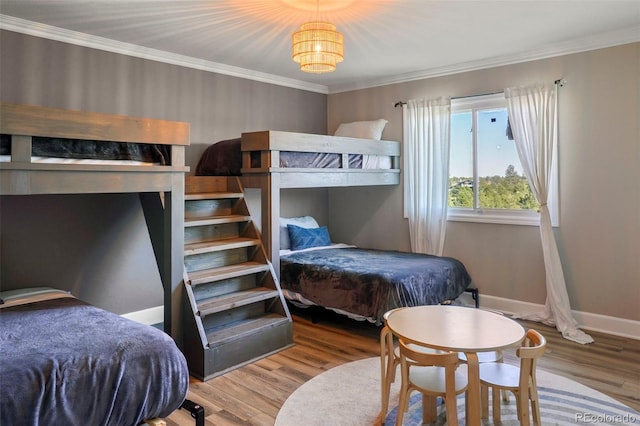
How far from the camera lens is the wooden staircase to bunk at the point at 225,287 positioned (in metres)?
3.03

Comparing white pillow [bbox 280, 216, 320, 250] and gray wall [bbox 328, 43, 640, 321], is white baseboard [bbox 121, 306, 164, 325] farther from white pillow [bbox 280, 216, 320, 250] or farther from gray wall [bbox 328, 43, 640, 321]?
gray wall [bbox 328, 43, 640, 321]

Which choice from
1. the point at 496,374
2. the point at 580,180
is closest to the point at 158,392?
the point at 496,374

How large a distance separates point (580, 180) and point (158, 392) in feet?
12.2

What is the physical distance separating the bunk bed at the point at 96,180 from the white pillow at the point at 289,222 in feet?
5.79

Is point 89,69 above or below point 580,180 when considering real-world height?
above

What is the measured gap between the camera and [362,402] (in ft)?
8.59

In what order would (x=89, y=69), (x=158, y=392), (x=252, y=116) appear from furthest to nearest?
(x=252, y=116), (x=89, y=69), (x=158, y=392)

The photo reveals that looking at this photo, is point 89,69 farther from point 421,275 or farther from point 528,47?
point 528,47

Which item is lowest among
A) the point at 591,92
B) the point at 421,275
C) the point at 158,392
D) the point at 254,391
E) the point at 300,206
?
the point at 254,391

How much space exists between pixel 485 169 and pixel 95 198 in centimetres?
367

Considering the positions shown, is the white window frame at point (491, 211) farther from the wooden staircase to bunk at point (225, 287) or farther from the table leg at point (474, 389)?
the table leg at point (474, 389)

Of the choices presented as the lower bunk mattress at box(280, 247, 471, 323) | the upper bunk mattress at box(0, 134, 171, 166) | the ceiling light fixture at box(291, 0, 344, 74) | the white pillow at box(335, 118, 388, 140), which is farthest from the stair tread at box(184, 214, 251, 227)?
the white pillow at box(335, 118, 388, 140)

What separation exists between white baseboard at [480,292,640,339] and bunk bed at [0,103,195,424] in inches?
121

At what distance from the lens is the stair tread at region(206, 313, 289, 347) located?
3.07 m
